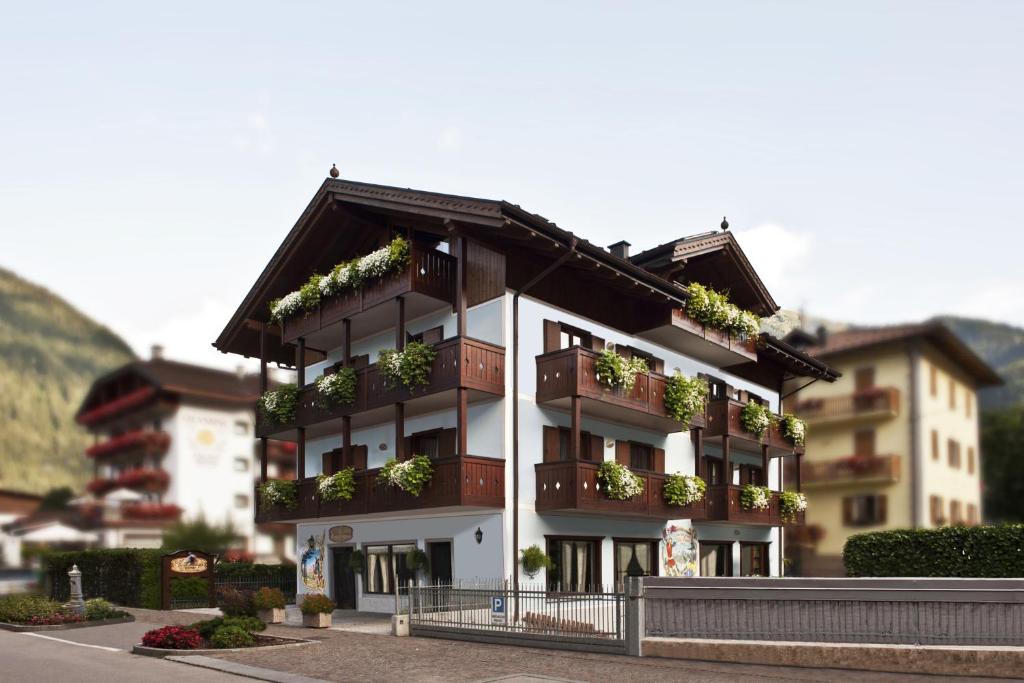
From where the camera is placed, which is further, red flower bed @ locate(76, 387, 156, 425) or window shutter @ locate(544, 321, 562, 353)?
red flower bed @ locate(76, 387, 156, 425)

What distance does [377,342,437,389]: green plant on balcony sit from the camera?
25.2 m

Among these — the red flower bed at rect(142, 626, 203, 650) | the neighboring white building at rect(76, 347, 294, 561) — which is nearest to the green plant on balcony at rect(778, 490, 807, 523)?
the red flower bed at rect(142, 626, 203, 650)

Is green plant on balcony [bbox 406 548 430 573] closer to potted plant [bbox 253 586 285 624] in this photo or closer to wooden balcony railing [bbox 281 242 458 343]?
potted plant [bbox 253 586 285 624]

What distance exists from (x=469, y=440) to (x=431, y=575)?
3.88 m

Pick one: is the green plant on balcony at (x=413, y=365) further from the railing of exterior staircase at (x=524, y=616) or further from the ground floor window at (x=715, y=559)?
the ground floor window at (x=715, y=559)

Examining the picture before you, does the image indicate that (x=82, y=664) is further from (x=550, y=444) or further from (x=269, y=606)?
(x=550, y=444)

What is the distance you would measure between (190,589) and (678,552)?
1571cm

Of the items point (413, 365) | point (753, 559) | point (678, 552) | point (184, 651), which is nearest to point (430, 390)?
point (413, 365)

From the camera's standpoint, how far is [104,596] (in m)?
33.9

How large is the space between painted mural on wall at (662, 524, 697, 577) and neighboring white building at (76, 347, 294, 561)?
27.6m

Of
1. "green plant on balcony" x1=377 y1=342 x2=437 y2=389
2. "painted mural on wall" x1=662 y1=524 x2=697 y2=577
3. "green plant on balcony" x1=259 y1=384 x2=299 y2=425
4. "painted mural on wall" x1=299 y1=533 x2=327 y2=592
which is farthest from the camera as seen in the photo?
"painted mural on wall" x1=299 y1=533 x2=327 y2=592

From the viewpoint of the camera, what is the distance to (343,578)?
30.8 meters

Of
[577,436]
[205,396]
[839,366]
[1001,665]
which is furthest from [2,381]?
[1001,665]

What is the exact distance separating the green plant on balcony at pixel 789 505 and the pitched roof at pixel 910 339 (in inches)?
560
